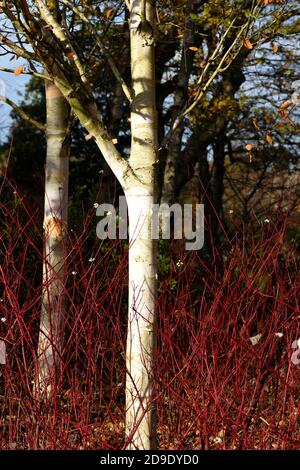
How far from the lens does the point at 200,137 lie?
10.2 metres

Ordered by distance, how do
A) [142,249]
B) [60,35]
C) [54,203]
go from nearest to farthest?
[142,249], [60,35], [54,203]

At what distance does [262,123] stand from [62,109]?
696cm

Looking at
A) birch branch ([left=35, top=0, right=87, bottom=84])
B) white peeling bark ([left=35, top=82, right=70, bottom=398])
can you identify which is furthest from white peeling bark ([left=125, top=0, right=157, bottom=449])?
white peeling bark ([left=35, top=82, right=70, bottom=398])

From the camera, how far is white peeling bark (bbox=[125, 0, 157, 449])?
3.20 meters

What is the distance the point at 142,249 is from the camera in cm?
325

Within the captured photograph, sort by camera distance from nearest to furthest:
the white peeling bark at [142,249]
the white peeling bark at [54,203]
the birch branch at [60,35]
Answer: the white peeling bark at [142,249] → the birch branch at [60,35] → the white peeling bark at [54,203]

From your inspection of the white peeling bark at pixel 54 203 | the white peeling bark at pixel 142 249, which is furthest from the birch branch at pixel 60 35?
the white peeling bark at pixel 54 203

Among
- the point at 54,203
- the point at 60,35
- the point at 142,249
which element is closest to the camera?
the point at 142,249

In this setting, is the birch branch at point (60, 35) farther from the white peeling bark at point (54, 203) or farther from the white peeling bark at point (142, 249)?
the white peeling bark at point (54, 203)

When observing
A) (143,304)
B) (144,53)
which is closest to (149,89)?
(144,53)

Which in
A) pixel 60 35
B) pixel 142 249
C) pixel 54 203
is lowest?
pixel 142 249

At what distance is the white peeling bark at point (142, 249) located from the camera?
10.5ft

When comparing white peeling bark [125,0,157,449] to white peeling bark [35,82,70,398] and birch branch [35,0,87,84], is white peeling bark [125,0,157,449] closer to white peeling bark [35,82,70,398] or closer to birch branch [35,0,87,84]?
birch branch [35,0,87,84]

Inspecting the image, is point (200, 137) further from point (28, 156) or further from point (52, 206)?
point (52, 206)
